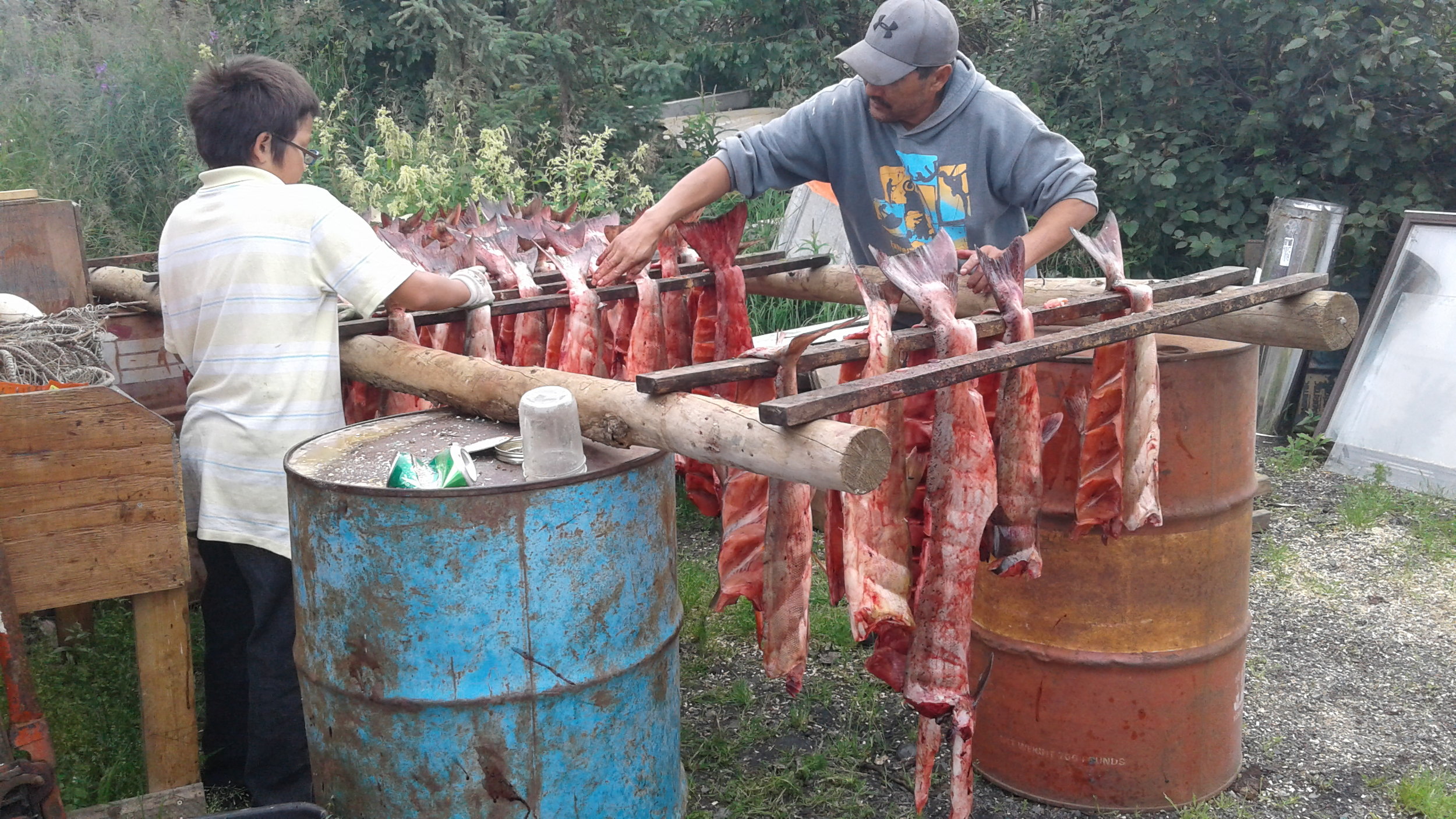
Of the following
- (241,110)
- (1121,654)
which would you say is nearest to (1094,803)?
(1121,654)

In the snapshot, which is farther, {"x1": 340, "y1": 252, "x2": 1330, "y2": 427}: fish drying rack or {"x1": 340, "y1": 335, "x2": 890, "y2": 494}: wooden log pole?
{"x1": 340, "y1": 252, "x2": 1330, "y2": 427}: fish drying rack

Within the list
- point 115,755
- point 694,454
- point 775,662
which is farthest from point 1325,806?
point 115,755

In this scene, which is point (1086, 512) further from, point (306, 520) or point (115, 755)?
point (115, 755)

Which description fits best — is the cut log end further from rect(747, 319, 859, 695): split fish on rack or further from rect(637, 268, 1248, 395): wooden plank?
rect(747, 319, 859, 695): split fish on rack

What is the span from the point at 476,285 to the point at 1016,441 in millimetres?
1480

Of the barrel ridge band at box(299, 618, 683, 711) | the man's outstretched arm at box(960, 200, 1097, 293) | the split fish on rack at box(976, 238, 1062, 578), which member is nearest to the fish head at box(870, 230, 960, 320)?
the split fish on rack at box(976, 238, 1062, 578)

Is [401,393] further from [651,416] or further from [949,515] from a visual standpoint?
[949,515]

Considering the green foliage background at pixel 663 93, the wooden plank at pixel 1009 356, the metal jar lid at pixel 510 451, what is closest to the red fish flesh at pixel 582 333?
the metal jar lid at pixel 510 451

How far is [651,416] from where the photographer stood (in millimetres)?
2258

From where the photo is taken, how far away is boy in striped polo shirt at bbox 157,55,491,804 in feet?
9.26

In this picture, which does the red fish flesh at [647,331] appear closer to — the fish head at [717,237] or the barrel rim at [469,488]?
the fish head at [717,237]

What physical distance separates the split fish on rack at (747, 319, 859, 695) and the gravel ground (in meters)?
0.98

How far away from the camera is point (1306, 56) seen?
698 centimetres

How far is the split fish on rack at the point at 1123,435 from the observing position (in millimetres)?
2816
